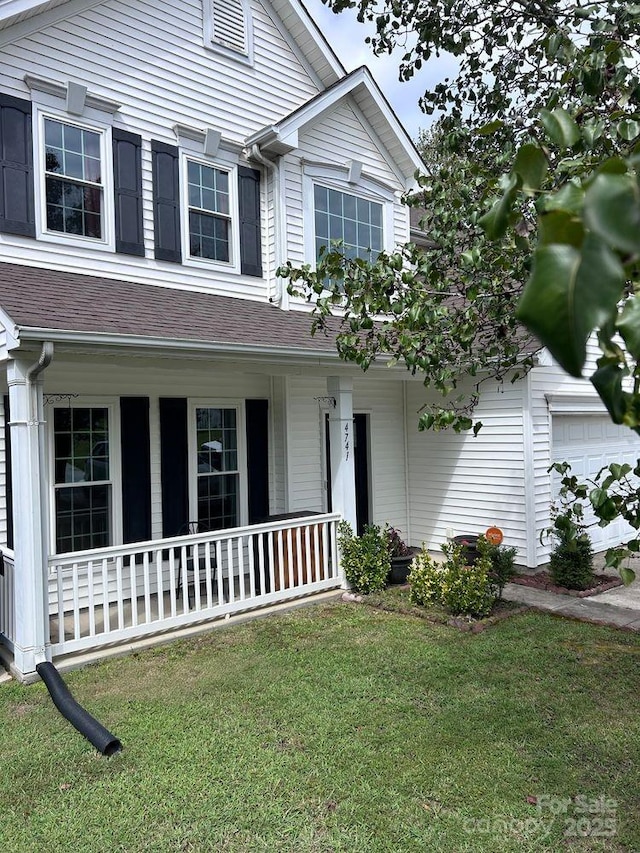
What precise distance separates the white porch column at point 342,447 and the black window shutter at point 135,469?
7.68 ft

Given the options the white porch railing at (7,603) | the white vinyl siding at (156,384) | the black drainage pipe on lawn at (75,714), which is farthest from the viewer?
the white vinyl siding at (156,384)

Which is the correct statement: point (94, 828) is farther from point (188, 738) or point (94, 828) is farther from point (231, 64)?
point (231, 64)

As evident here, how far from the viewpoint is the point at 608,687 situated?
16.5ft

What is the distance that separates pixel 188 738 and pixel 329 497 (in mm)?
5274

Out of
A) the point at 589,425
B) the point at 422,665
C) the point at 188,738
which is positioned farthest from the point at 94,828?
the point at 589,425

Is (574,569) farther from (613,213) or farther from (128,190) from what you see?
(613,213)

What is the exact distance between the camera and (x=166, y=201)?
8.02 meters

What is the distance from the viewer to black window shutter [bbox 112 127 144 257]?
7.57 metres

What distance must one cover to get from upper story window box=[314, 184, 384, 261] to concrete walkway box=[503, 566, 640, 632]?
18.0 ft

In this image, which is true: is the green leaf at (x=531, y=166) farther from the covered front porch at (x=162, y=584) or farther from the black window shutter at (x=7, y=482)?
the black window shutter at (x=7, y=482)

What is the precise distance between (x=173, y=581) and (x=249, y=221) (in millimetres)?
5321

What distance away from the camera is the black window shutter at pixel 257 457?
339 inches

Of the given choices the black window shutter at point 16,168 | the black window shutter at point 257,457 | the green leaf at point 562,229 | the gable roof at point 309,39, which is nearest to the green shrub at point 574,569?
the black window shutter at point 257,457

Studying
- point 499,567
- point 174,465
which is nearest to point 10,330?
point 174,465
